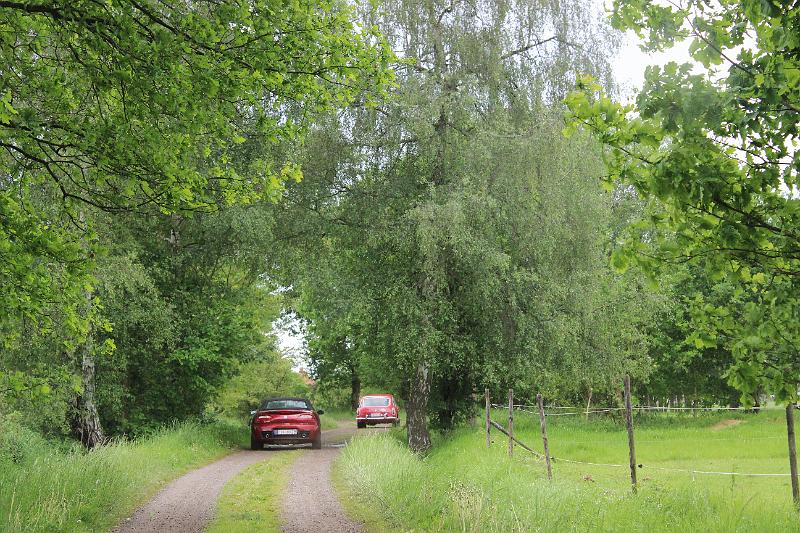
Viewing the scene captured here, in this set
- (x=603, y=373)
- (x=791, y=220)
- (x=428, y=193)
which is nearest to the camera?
(x=791, y=220)

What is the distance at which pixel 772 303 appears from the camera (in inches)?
178

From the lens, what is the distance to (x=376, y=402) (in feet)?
125

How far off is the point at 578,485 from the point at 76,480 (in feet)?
23.9

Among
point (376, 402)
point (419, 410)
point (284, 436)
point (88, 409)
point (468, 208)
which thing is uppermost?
point (468, 208)

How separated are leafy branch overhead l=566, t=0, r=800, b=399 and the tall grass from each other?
7321 millimetres

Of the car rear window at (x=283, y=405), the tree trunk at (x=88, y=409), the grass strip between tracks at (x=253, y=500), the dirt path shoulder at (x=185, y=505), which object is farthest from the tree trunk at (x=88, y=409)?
the car rear window at (x=283, y=405)

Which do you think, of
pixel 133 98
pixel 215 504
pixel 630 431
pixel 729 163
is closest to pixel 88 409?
pixel 215 504

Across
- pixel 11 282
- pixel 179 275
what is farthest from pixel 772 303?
pixel 179 275

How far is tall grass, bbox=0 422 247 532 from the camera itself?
912 centimetres

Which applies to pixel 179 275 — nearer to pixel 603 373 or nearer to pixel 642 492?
pixel 603 373

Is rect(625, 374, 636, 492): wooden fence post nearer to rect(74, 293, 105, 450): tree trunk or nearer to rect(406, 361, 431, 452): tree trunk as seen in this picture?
rect(406, 361, 431, 452): tree trunk

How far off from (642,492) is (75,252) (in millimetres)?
7079

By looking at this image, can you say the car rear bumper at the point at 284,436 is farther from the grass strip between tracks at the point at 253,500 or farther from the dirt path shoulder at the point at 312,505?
the dirt path shoulder at the point at 312,505

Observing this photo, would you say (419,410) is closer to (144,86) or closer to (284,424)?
(284,424)
